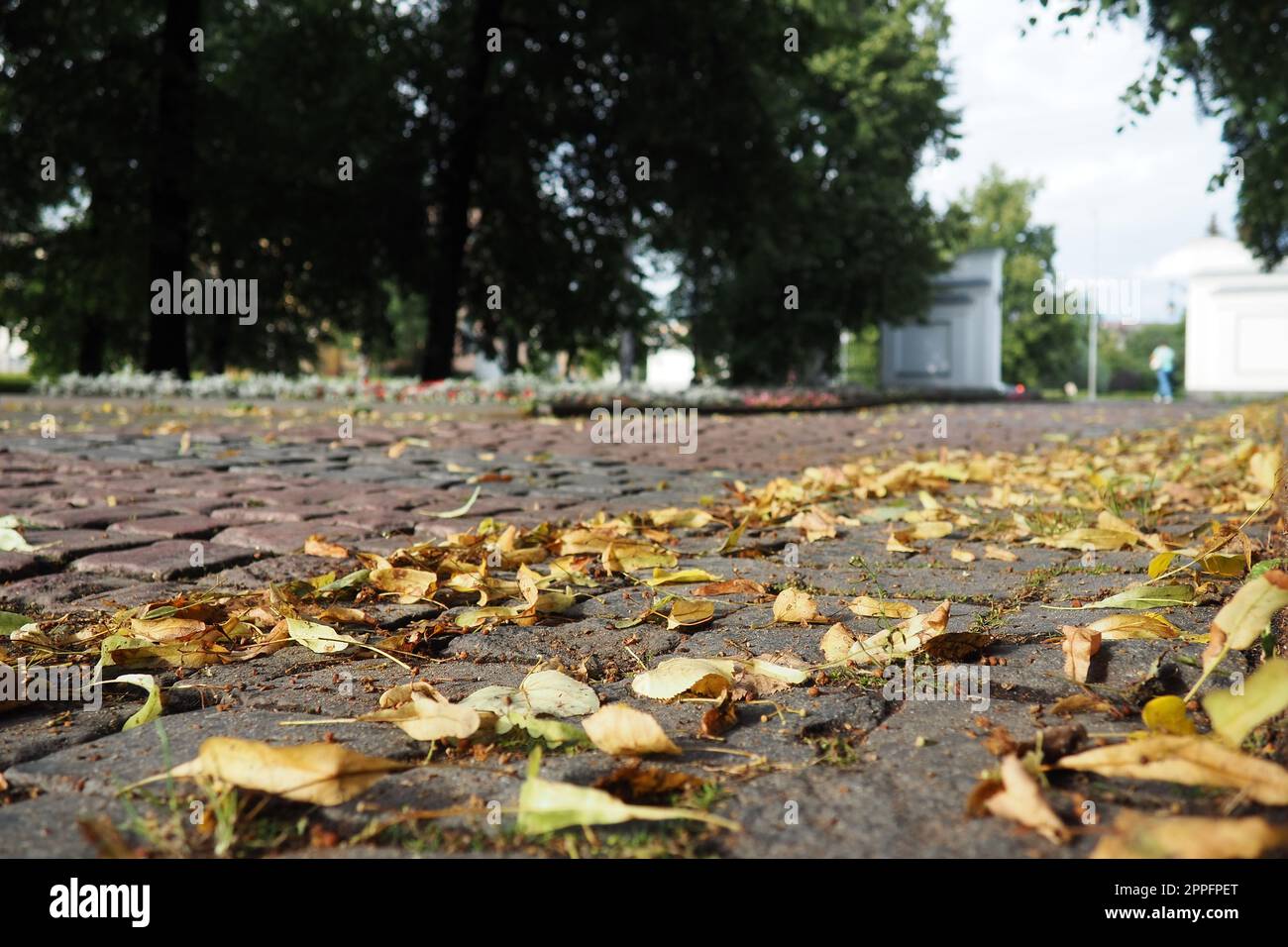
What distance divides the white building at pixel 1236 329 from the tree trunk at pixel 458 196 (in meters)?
19.3

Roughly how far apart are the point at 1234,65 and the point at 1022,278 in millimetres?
45269

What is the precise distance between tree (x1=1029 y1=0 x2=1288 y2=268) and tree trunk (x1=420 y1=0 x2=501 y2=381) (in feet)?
29.6

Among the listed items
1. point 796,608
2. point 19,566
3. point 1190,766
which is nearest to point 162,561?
point 19,566

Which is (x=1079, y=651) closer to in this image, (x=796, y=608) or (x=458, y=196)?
(x=796, y=608)

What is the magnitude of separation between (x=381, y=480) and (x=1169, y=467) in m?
4.41

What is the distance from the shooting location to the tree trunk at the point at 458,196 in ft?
51.2

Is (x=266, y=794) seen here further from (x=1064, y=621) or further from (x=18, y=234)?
(x=18, y=234)

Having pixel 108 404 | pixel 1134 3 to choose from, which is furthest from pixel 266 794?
pixel 108 404

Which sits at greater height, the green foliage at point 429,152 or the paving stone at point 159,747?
the green foliage at point 429,152

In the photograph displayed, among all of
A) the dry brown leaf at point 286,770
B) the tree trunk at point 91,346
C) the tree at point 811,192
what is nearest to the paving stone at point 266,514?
the dry brown leaf at point 286,770

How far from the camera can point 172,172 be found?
14.8 meters

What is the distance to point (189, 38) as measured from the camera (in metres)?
15.1

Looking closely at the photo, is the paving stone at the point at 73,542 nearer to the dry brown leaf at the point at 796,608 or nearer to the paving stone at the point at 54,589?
the paving stone at the point at 54,589

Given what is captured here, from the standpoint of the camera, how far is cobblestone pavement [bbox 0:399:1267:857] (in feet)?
4.32
